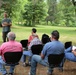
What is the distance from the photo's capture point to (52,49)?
7.82 m

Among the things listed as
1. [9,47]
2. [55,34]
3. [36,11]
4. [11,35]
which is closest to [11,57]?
[9,47]

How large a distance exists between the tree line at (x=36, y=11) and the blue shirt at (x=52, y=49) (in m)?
14.7

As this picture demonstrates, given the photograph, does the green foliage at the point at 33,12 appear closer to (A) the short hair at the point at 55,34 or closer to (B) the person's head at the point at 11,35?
(B) the person's head at the point at 11,35

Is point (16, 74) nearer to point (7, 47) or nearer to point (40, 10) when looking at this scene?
point (7, 47)

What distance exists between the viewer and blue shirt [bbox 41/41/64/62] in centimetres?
779

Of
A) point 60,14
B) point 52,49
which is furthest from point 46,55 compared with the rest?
point 60,14

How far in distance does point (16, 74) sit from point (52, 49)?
162 cm

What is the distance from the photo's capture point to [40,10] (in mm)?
70062

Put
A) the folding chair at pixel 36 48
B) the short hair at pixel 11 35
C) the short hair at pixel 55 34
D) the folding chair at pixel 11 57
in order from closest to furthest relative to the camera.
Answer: the folding chair at pixel 11 57 → the short hair at pixel 55 34 → the short hair at pixel 11 35 → the folding chair at pixel 36 48

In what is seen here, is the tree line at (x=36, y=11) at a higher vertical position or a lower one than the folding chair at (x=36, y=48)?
lower

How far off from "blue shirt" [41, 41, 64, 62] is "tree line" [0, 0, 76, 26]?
48.2ft

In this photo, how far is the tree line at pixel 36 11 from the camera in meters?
44.9

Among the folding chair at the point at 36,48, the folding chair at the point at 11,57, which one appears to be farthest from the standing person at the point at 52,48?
the folding chair at the point at 36,48

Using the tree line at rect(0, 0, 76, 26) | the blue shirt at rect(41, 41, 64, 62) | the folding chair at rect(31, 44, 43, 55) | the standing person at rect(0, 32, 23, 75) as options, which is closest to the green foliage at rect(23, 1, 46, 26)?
the tree line at rect(0, 0, 76, 26)
